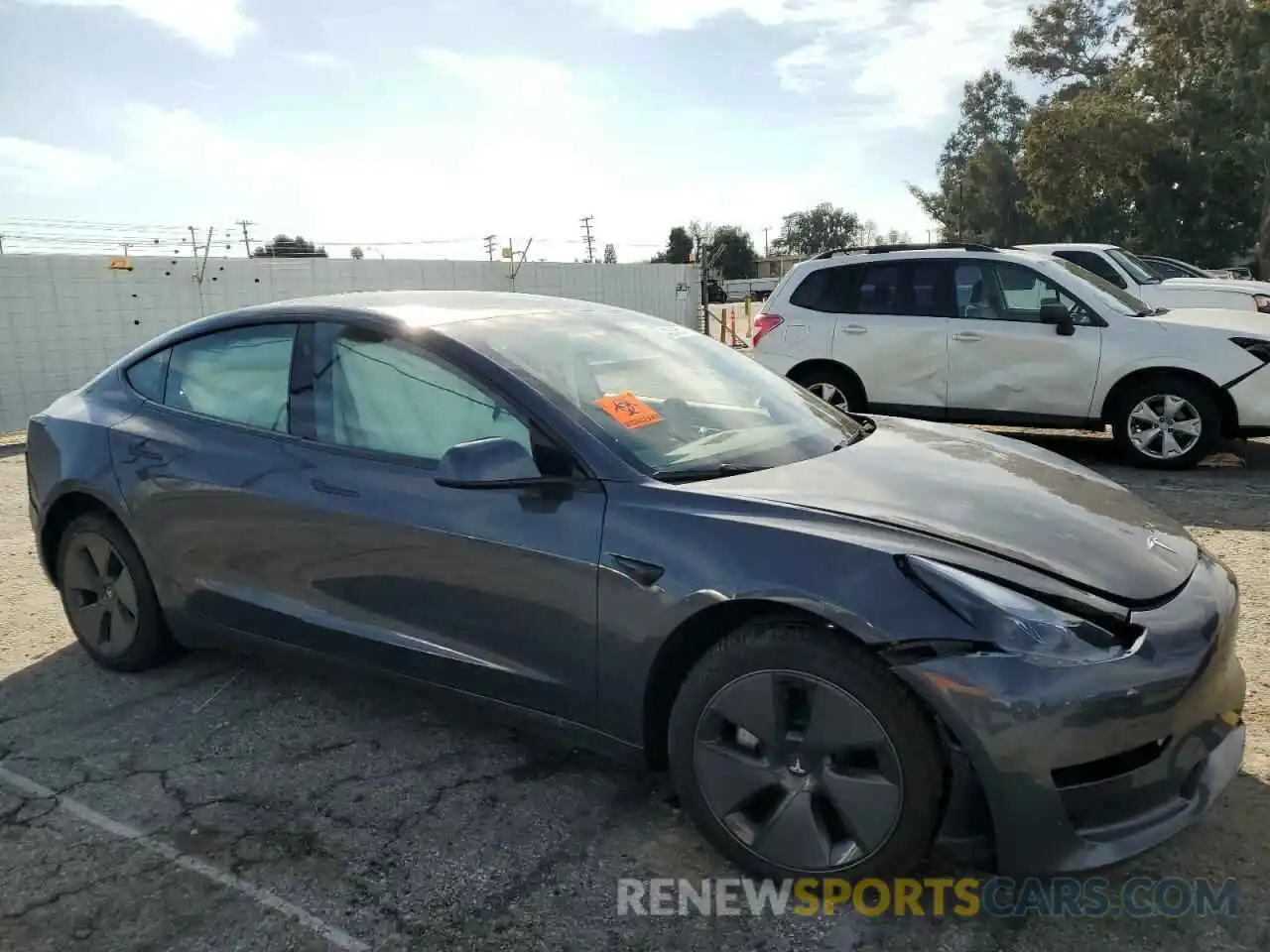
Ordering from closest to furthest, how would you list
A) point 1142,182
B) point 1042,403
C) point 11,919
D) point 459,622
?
point 11,919, point 459,622, point 1042,403, point 1142,182

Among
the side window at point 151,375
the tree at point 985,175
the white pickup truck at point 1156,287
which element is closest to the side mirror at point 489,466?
the side window at point 151,375

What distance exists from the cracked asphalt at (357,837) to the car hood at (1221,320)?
387cm

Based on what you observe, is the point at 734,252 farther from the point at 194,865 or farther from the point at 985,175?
the point at 194,865

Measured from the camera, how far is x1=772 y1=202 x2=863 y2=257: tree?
11125 centimetres

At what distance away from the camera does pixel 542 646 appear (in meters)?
2.68

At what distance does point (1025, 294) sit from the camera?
25.0 feet

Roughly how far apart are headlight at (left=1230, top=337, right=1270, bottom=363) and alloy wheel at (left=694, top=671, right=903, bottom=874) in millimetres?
6088

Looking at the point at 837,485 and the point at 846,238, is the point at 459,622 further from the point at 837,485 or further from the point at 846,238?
the point at 846,238

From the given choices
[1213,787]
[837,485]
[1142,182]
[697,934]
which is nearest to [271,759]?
[697,934]

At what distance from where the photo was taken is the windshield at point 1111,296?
24.3 feet

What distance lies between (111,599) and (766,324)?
5.96 m

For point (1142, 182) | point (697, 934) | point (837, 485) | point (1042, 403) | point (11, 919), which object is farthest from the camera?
point (1142, 182)

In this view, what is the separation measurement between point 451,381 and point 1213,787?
2.27m

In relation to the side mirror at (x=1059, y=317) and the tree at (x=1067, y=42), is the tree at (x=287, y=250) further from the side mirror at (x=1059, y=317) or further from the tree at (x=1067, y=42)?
the tree at (x=1067, y=42)
